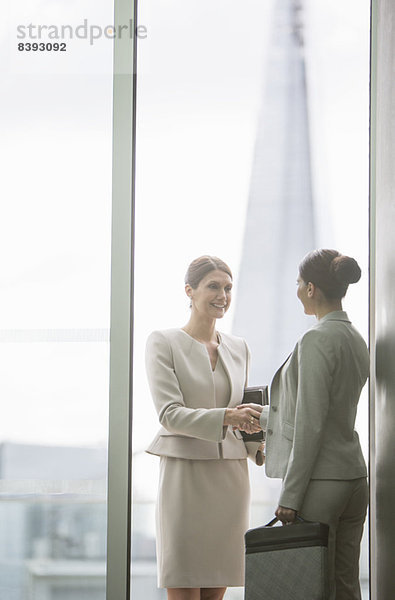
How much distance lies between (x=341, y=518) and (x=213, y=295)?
3.07 ft

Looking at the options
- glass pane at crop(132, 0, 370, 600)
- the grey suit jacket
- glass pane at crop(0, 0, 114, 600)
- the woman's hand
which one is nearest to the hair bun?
the grey suit jacket

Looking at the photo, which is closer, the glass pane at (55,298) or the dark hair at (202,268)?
the dark hair at (202,268)

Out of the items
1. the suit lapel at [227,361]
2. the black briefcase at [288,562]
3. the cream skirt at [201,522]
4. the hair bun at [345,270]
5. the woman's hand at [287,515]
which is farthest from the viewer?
the suit lapel at [227,361]

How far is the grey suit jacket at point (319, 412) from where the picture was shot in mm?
2469

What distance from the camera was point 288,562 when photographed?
2387 mm

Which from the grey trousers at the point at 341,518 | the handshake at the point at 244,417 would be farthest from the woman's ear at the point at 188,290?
the grey trousers at the point at 341,518

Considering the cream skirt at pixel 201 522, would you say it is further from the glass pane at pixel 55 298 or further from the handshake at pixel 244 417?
the glass pane at pixel 55 298

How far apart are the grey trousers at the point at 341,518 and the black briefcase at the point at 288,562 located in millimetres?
74

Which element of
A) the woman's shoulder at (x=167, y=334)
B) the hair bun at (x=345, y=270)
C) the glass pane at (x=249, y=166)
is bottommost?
the woman's shoulder at (x=167, y=334)

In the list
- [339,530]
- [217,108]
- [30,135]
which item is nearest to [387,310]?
[339,530]

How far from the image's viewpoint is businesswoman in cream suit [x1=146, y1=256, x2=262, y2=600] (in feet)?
9.23

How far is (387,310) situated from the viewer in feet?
8.77

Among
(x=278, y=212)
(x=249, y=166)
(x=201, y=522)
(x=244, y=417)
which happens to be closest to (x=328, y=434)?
(x=244, y=417)

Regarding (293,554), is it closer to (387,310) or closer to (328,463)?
(328,463)
